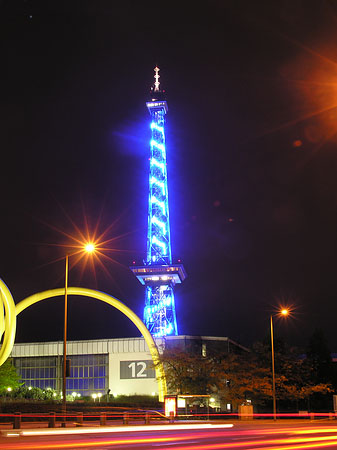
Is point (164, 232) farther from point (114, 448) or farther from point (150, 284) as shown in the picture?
point (114, 448)

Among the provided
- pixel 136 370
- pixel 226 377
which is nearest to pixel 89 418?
pixel 226 377

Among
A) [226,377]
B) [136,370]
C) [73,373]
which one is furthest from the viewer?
[73,373]

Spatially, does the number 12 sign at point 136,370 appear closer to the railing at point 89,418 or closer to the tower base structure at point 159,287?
the tower base structure at point 159,287

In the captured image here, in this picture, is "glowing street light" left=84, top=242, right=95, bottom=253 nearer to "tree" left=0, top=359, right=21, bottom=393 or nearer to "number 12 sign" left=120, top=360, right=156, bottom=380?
"tree" left=0, top=359, right=21, bottom=393

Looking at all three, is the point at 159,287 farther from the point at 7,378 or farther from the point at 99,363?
the point at 7,378

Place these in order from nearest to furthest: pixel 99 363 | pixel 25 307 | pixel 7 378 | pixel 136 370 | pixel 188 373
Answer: pixel 188 373
pixel 25 307
pixel 7 378
pixel 136 370
pixel 99 363

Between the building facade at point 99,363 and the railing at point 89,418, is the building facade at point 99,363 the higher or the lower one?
the higher one

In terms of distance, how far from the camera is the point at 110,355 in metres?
93.9

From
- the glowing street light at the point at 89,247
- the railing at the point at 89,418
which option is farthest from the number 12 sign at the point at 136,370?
the glowing street light at the point at 89,247

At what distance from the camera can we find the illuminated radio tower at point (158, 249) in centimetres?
12556

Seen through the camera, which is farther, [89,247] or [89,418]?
[89,418]

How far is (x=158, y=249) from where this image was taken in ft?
444

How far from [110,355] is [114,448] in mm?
76275

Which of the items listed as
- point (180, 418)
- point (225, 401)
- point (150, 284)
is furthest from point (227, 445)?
point (150, 284)
